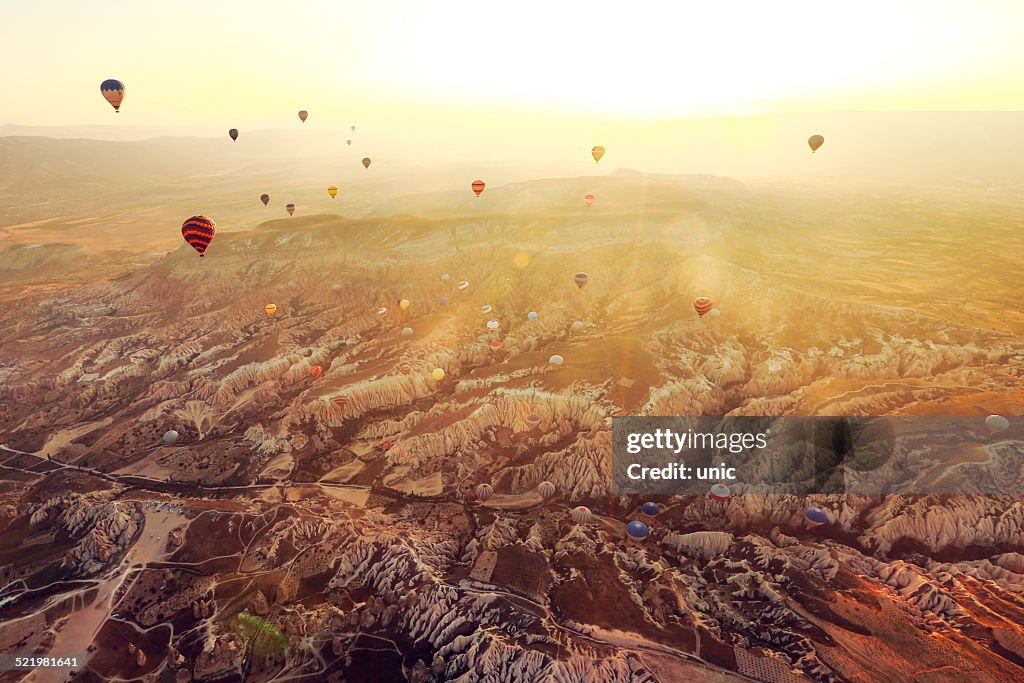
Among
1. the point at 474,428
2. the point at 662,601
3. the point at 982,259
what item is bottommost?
the point at 662,601

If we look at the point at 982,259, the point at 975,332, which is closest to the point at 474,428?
the point at 975,332

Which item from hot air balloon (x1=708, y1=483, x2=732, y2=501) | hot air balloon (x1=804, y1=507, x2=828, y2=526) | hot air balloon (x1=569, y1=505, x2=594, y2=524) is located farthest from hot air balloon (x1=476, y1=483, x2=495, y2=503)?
hot air balloon (x1=804, y1=507, x2=828, y2=526)

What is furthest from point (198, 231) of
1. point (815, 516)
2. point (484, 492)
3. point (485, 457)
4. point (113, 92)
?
point (815, 516)

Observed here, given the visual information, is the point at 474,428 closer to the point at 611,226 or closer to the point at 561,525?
the point at 561,525

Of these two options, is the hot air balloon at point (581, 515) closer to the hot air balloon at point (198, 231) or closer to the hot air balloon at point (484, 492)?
the hot air balloon at point (484, 492)

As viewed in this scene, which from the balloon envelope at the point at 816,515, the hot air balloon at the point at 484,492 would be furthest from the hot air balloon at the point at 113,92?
the balloon envelope at the point at 816,515
